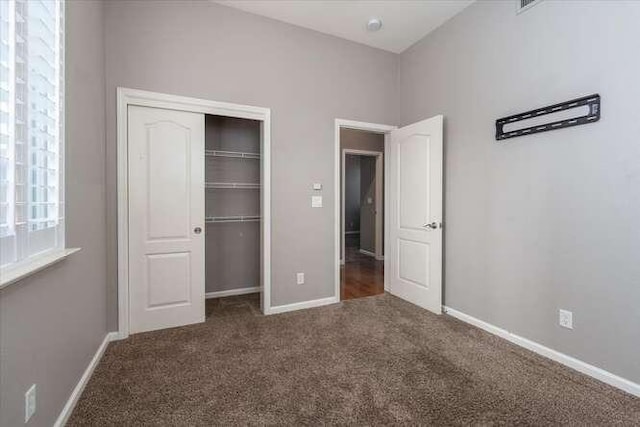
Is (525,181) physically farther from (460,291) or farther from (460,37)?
(460,37)

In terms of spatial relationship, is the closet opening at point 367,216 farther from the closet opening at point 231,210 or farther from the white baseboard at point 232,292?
the closet opening at point 231,210

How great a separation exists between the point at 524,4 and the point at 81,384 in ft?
14.1

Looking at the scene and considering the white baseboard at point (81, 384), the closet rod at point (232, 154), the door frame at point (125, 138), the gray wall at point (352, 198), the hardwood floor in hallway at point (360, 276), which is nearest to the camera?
the white baseboard at point (81, 384)

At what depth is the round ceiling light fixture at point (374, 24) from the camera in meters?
3.04

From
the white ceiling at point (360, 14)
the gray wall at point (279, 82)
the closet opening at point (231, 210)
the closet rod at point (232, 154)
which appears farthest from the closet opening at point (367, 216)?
the closet rod at point (232, 154)

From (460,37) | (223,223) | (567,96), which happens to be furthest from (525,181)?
(223,223)

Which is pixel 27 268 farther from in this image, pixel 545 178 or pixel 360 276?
pixel 360 276

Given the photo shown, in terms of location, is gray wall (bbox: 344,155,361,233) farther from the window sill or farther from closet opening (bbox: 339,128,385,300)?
the window sill

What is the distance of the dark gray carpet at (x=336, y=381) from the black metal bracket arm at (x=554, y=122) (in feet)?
5.85

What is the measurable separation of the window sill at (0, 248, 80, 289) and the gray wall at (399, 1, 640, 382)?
3.14 meters

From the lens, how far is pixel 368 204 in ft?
21.0

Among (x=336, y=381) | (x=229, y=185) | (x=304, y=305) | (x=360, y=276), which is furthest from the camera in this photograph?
(x=360, y=276)

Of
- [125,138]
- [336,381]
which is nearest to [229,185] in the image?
[125,138]

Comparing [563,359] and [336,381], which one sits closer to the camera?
[336,381]
